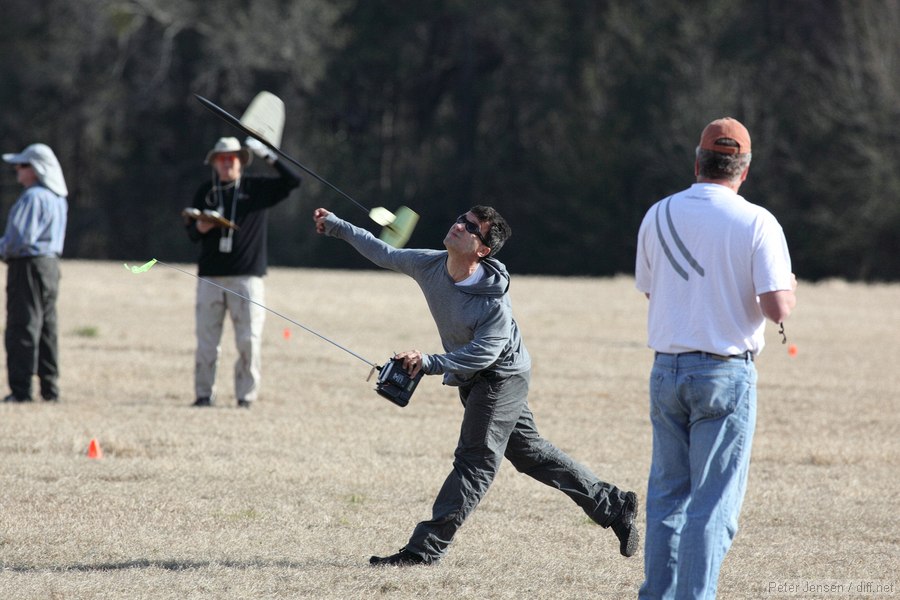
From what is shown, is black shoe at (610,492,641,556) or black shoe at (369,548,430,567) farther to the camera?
black shoe at (610,492,641,556)

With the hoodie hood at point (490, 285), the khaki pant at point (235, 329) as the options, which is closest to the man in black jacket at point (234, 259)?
the khaki pant at point (235, 329)

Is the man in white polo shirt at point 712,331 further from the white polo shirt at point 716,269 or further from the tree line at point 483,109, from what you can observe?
the tree line at point 483,109

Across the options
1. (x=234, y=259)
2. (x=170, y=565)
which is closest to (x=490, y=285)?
(x=170, y=565)

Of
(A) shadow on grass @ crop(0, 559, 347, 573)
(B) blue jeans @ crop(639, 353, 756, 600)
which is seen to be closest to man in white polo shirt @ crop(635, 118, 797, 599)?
(B) blue jeans @ crop(639, 353, 756, 600)

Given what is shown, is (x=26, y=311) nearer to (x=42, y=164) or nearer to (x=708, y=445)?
(x=42, y=164)

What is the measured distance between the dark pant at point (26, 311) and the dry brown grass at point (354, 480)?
320 millimetres

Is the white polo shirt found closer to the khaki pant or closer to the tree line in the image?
the khaki pant

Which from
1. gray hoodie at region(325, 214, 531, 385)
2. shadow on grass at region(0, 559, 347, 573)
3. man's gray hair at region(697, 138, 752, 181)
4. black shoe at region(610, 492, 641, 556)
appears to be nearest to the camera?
man's gray hair at region(697, 138, 752, 181)

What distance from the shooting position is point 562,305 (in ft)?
74.3

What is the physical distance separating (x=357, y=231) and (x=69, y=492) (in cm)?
272

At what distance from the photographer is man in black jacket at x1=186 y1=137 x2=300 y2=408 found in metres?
10.8

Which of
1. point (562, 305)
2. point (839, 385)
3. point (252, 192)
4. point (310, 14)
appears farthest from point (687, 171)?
point (252, 192)

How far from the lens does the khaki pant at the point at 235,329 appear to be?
35.5 feet

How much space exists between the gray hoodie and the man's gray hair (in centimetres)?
134
